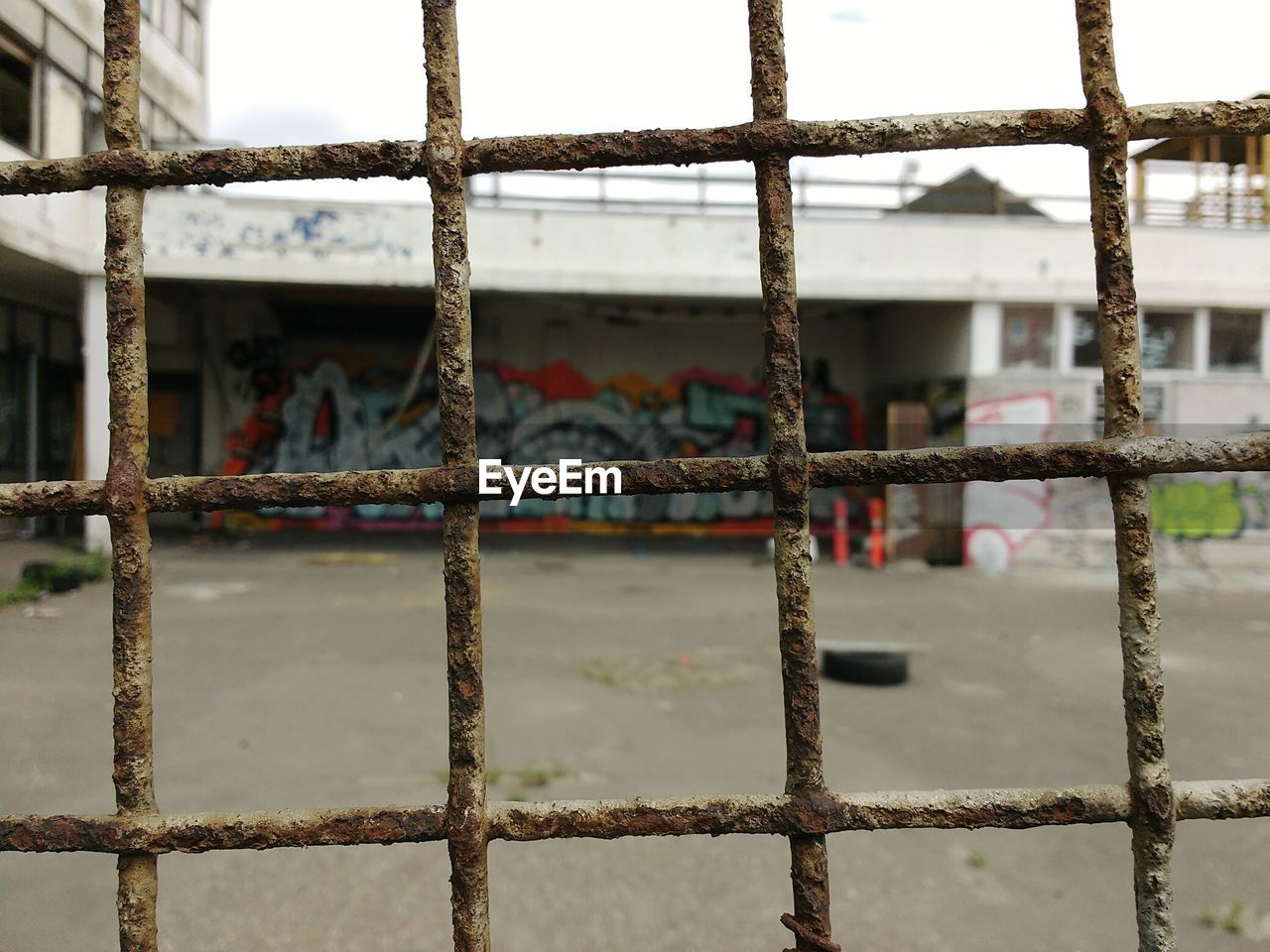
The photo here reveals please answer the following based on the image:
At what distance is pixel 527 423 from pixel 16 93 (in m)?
6.91

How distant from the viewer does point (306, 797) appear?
3.40 meters

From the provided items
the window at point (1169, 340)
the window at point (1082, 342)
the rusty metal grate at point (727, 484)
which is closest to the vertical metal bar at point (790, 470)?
the rusty metal grate at point (727, 484)

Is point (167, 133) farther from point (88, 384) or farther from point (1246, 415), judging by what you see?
point (1246, 415)

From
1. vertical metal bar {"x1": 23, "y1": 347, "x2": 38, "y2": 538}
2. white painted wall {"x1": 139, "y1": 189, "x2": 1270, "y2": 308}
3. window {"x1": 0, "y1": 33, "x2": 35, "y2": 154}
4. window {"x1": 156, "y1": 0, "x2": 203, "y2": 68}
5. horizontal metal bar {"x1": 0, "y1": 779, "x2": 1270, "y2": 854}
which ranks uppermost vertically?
window {"x1": 156, "y1": 0, "x2": 203, "y2": 68}

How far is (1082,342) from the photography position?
1003cm

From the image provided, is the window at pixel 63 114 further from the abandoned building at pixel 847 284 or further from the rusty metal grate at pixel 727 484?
the rusty metal grate at pixel 727 484

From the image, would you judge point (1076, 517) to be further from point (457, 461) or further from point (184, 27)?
point (184, 27)

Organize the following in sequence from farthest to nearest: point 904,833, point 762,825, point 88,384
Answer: point 88,384, point 904,833, point 762,825

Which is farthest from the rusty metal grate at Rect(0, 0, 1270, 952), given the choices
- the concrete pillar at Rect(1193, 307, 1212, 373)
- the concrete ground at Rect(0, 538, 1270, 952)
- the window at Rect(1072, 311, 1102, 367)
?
the concrete pillar at Rect(1193, 307, 1212, 373)

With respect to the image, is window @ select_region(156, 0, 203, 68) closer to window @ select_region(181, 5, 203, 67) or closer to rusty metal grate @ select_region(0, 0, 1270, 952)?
window @ select_region(181, 5, 203, 67)

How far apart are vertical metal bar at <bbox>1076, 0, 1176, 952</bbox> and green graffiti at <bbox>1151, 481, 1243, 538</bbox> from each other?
10714mm

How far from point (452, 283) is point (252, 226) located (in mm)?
10038

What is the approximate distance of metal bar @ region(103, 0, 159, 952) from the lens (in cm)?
115

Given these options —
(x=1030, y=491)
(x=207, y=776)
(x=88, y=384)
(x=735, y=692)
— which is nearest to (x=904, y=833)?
(x=735, y=692)
